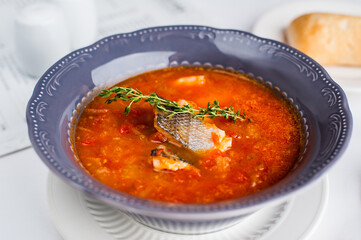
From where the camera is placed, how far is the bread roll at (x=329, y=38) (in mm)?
2938

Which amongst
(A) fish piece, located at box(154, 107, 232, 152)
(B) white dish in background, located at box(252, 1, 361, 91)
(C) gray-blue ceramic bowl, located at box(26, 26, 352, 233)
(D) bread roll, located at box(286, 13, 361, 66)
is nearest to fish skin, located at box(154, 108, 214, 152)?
(A) fish piece, located at box(154, 107, 232, 152)

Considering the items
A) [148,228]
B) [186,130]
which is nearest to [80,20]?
[186,130]

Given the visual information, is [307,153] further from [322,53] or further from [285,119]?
[322,53]

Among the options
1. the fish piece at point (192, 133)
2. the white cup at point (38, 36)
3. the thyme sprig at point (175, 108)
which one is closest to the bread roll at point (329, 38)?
the thyme sprig at point (175, 108)

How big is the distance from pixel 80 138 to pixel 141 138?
0.90ft

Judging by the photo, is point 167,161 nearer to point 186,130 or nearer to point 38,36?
point 186,130

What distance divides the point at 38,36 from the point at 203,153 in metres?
1.60

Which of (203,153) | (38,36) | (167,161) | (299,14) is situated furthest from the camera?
(299,14)

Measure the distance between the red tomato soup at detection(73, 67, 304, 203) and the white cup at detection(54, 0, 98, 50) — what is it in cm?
108

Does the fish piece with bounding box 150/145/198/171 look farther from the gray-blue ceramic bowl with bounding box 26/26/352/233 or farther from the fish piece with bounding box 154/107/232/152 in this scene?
the gray-blue ceramic bowl with bounding box 26/26/352/233

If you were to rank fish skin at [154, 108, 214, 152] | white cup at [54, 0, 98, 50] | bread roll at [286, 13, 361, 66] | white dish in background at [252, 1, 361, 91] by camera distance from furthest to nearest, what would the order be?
1. white cup at [54, 0, 98, 50]
2. bread roll at [286, 13, 361, 66]
3. white dish in background at [252, 1, 361, 91]
4. fish skin at [154, 108, 214, 152]

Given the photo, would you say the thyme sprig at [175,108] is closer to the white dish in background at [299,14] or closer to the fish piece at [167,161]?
the fish piece at [167,161]

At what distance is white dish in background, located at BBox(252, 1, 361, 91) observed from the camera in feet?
9.30

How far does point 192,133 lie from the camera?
193 centimetres
